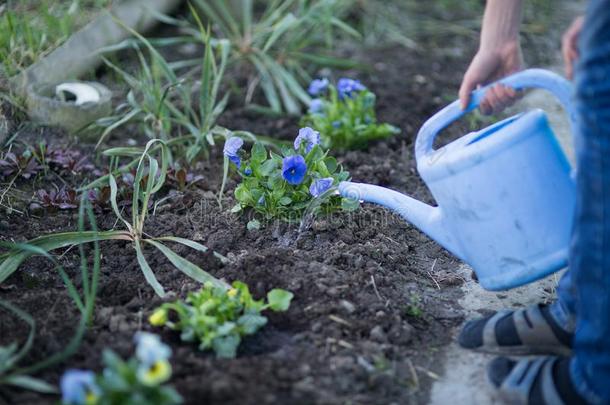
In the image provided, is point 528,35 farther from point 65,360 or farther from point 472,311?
point 65,360

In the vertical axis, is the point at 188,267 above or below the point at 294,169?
below

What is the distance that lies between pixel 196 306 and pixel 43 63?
4.91 feet

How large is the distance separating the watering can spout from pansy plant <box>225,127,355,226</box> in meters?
0.10

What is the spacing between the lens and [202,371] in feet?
5.08

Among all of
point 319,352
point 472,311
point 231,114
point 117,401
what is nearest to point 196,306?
point 319,352

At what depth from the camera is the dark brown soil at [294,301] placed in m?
1.56

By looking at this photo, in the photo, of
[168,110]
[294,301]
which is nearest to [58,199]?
[168,110]

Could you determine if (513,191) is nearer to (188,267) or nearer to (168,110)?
(188,267)

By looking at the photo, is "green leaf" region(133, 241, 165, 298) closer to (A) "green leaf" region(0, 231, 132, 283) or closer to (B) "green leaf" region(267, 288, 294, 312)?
(A) "green leaf" region(0, 231, 132, 283)

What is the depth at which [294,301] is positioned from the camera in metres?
1.83

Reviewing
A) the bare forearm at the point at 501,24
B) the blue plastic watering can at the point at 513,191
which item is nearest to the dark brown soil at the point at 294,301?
the blue plastic watering can at the point at 513,191

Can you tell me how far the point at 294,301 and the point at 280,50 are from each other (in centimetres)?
181

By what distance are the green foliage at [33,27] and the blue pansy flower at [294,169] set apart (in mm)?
1194

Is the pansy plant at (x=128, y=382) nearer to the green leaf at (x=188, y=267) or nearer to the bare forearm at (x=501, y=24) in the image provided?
the green leaf at (x=188, y=267)
